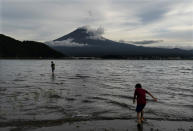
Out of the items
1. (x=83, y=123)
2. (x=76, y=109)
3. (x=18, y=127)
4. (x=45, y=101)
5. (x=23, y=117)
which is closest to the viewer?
(x=18, y=127)

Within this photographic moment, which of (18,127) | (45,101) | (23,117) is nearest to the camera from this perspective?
(18,127)

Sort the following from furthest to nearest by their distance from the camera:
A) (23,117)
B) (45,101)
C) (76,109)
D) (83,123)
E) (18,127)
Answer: (45,101) < (76,109) < (23,117) < (83,123) < (18,127)

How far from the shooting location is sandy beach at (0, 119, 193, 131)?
382 inches

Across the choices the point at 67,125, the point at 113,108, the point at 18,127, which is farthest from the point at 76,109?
the point at 18,127

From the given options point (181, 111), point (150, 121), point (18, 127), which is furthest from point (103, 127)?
point (181, 111)

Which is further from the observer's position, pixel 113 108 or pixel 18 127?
pixel 113 108

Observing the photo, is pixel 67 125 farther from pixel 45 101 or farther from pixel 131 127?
pixel 45 101

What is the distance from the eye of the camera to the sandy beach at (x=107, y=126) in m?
9.71

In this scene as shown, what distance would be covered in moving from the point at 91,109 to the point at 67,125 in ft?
12.0

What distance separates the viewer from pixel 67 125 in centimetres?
1027

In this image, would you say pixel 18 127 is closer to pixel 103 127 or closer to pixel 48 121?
pixel 48 121

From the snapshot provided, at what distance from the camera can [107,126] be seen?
33.3 feet

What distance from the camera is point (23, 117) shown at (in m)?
11.4

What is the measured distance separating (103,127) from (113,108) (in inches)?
167
